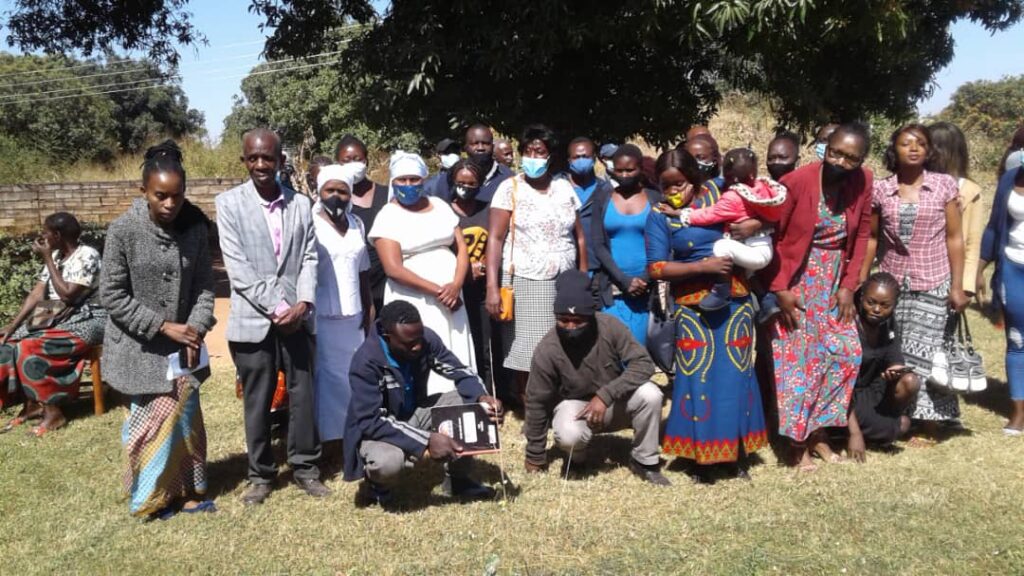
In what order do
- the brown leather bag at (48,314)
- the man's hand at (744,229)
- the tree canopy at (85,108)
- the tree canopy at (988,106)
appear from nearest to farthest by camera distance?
the man's hand at (744,229) → the brown leather bag at (48,314) → the tree canopy at (85,108) → the tree canopy at (988,106)

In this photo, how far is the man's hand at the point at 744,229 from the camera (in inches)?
183

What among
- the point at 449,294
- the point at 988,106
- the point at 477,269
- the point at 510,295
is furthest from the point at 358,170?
the point at 988,106

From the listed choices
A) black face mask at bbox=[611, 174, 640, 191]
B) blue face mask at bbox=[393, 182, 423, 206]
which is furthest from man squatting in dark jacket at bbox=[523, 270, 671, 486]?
blue face mask at bbox=[393, 182, 423, 206]

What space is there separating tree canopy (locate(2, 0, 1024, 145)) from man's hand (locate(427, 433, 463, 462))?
15.2 ft

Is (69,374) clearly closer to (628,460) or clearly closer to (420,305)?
(420,305)

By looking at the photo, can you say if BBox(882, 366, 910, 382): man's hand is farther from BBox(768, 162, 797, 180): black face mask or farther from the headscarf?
the headscarf

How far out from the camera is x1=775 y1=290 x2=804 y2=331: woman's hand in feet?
16.2

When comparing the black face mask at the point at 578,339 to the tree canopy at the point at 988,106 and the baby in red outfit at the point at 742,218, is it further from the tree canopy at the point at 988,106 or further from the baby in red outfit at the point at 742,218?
the tree canopy at the point at 988,106

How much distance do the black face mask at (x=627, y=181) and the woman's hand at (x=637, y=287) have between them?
608 millimetres

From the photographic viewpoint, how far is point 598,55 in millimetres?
9320

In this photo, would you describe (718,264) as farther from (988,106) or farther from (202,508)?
(988,106)

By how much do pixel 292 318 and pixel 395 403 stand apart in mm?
731

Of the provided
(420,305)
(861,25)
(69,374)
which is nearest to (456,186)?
(420,305)

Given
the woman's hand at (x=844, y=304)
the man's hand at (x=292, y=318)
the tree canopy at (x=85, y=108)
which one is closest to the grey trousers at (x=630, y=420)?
the woman's hand at (x=844, y=304)
